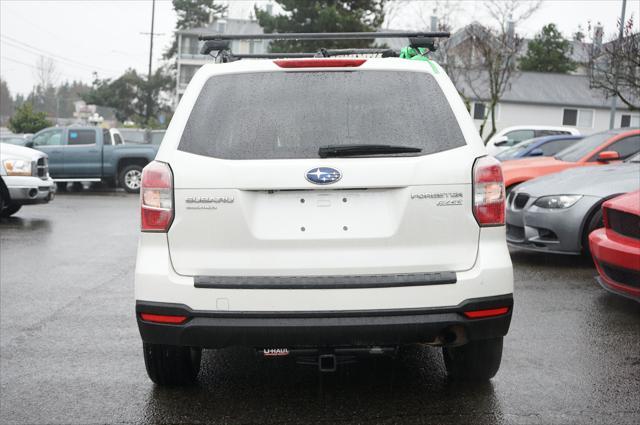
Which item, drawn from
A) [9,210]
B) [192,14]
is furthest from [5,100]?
[9,210]

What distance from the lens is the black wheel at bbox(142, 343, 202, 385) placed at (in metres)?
4.09

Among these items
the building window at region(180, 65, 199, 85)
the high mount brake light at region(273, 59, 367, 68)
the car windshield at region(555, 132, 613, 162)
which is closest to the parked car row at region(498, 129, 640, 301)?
the car windshield at region(555, 132, 613, 162)

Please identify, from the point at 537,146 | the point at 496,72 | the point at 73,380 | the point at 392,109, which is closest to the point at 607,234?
the point at 392,109

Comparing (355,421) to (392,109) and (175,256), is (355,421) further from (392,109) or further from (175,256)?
(392,109)

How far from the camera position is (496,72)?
3731cm

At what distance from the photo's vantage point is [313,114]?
144 inches

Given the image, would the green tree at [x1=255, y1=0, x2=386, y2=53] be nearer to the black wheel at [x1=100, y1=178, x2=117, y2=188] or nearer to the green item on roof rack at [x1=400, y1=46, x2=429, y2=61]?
the black wheel at [x1=100, y1=178, x2=117, y2=188]

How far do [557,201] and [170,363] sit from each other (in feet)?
18.2

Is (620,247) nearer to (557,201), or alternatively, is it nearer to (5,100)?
(557,201)

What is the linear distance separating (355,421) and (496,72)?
35.4 m

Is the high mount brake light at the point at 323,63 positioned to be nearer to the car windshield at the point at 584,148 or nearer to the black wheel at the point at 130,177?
the car windshield at the point at 584,148

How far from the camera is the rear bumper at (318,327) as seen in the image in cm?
348

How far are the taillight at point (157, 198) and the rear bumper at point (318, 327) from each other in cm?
38

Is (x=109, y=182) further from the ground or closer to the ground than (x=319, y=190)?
closer to the ground
